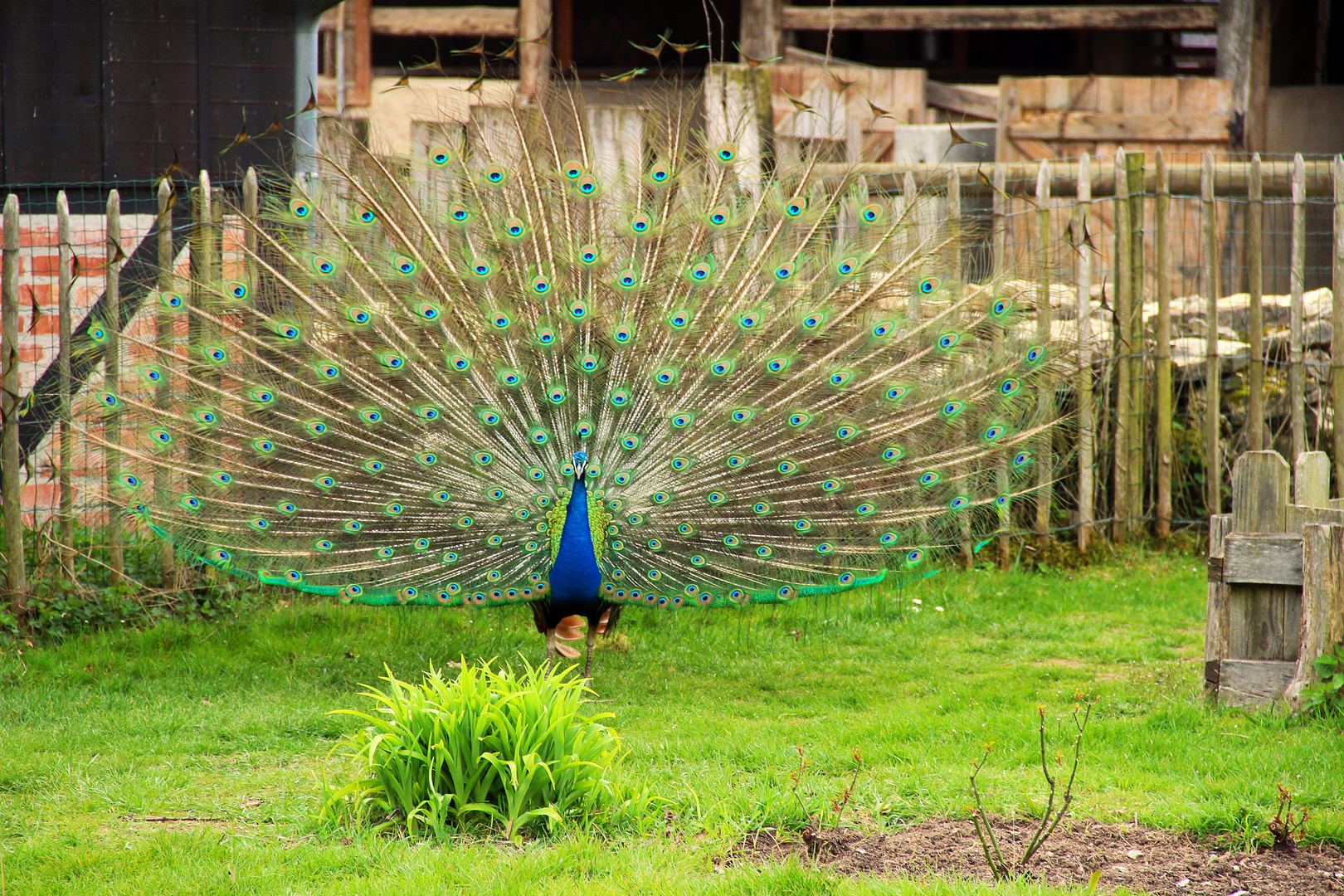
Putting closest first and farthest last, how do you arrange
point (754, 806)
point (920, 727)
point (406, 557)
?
1. point (754, 806)
2. point (920, 727)
3. point (406, 557)

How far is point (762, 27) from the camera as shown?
11.6 metres

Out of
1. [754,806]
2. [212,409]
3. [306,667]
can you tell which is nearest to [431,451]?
[212,409]

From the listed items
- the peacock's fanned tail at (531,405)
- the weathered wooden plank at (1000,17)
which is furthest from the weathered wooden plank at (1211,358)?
the weathered wooden plank at (1000,17)

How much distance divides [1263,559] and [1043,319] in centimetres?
274

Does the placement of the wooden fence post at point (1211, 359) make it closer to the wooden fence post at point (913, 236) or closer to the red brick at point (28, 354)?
the wooden fence post at point (913, 236)

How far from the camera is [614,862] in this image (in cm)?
384

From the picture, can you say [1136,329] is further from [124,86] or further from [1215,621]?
[124,86]

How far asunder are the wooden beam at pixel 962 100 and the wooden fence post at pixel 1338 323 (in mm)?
4127

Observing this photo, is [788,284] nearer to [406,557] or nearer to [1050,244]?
[406,557]

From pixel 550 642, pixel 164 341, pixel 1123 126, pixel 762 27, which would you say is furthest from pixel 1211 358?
pixel 164 341

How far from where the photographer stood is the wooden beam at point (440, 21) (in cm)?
1187

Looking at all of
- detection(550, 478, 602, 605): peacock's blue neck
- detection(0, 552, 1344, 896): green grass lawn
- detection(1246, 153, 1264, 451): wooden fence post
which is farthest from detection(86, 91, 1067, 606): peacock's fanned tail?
detection(1246, 153, 1264, 451): wooden fence post

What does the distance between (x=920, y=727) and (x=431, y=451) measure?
246 cm

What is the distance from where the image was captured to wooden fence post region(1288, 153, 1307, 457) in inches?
314
